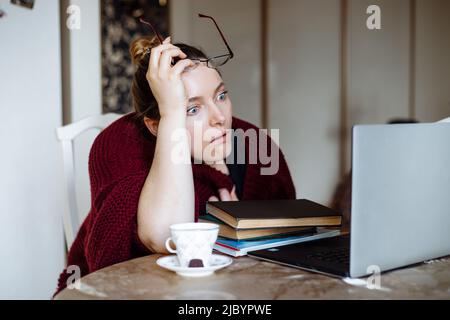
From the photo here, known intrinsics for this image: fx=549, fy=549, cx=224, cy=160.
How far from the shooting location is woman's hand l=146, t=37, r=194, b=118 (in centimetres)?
107

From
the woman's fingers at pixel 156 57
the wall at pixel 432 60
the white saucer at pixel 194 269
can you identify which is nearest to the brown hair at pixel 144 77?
the woman's fingers at pixel 156 57

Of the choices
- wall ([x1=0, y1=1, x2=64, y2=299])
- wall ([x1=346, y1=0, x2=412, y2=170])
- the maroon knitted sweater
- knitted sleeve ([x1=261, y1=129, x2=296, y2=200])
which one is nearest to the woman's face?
the maroon knitted sweater

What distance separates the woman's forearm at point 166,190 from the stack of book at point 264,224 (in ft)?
0.20

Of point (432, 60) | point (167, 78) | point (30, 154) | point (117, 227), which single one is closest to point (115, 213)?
point (117, 227)

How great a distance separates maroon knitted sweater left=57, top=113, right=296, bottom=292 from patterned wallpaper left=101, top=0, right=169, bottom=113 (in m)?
2.98

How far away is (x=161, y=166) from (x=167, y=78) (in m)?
0.17

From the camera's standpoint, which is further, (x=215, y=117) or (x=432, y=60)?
(x=432, y=60)

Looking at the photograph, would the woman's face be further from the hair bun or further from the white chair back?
the white chair back

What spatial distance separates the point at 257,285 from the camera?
78 centimetres

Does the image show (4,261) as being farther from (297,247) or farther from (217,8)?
(217,8)

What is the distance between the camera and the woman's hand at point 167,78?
1071mm

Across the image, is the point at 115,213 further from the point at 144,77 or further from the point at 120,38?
the point at 120,38
